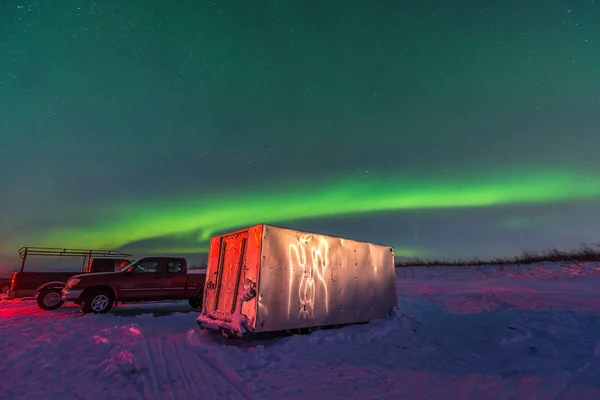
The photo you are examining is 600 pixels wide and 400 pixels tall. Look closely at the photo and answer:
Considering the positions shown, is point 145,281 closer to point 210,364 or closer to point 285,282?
point 285,282

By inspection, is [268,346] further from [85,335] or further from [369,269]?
[85,335]

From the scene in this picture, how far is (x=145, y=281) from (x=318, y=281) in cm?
780

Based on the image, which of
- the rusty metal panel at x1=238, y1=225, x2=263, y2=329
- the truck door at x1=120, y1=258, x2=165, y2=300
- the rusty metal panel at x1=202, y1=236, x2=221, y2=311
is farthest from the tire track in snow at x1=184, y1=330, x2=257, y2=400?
the truck door at x1=120, y1=258, x2=165, y2=300

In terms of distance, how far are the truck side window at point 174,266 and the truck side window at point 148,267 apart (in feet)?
1.33

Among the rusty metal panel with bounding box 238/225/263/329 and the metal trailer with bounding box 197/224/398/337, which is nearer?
the rusty metal panel with bounding box 238/225/263/329

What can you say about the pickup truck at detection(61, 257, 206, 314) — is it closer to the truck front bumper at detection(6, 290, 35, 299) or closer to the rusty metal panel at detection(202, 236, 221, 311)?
the truck front bumper at detection(6, 290, 35, 299)

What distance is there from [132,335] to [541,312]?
33.1ft

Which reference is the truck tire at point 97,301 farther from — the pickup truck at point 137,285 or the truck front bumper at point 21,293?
the truck front bumper at point 21,293

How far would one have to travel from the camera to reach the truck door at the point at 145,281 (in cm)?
1170

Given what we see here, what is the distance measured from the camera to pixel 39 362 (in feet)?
18.0

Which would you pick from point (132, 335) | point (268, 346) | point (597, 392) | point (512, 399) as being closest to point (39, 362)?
point (132, 335)

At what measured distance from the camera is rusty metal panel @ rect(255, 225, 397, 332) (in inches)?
257

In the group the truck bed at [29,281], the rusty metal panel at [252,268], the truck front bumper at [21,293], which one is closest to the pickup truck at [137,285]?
the truck bed at [29,281]

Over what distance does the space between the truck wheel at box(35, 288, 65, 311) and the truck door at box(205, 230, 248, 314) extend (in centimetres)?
937
